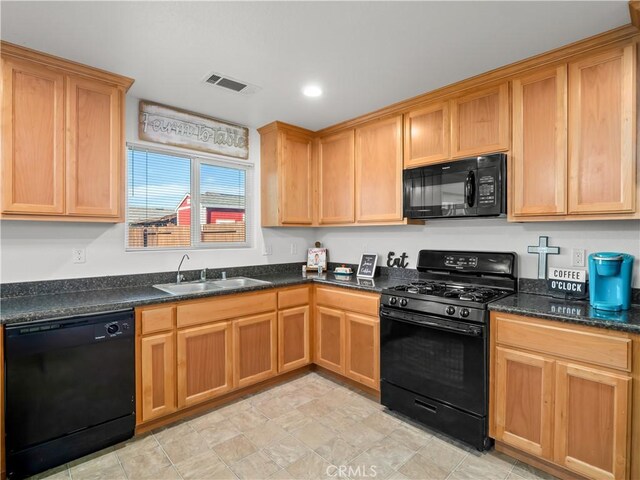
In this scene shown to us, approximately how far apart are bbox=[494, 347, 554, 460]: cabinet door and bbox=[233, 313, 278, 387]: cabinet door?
1.73m

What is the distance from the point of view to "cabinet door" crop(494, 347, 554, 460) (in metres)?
1.86

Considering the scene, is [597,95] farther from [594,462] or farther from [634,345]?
[594,462]

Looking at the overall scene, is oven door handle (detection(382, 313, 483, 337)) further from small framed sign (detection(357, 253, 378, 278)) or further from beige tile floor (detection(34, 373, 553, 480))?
small framed sign (detection(357, 253, 378, 278))

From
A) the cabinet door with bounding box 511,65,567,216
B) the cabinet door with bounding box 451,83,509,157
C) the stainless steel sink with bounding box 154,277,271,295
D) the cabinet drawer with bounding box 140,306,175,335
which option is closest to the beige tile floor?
the cabinet drawer with bounding box 140,306,175,335

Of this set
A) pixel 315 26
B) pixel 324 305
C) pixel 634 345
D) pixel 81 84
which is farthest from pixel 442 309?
pixel 81 84

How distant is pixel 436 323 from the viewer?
2229mm

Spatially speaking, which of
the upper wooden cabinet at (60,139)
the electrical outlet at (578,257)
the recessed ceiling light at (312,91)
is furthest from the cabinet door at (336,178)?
the upper wooden cabinet at (60,139)

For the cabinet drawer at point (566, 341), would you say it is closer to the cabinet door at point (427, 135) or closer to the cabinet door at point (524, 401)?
the cabinet door at point (524, 401)

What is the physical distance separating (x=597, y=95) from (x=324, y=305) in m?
2.42

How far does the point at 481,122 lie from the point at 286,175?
182 cm

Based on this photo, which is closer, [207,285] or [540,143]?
[540,143]

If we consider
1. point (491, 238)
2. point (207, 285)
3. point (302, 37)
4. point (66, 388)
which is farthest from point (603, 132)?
point (66, 388)

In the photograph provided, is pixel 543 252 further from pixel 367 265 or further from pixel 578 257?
pixel 367 265

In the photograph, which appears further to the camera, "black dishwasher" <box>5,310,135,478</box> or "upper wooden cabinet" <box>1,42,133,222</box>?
"upper wooden cabinet" <box>1,42,133,222</box>
